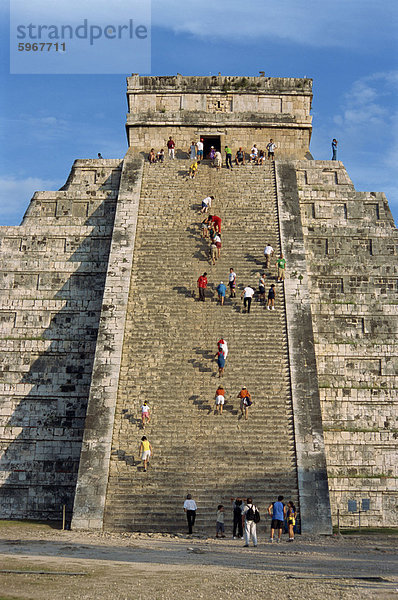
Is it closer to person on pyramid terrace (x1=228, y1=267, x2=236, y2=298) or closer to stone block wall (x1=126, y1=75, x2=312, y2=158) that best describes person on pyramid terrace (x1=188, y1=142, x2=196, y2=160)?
stone block wall (x1=126, y1=75, x2=312, y2=158)

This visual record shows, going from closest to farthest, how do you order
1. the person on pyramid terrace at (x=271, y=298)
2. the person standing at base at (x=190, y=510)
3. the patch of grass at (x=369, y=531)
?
the person standing at base at (x=190, y=510) < the patch of grass at (x=369, y=531) < the person on pyramid terrace at (x=271, y=298)

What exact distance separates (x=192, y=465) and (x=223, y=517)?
2.33 m

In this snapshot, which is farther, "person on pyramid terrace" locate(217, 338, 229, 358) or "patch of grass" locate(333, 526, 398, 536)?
"person on pyramid terrace" locate(217, 338, 229, 358)

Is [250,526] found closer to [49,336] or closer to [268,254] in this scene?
[268,254]

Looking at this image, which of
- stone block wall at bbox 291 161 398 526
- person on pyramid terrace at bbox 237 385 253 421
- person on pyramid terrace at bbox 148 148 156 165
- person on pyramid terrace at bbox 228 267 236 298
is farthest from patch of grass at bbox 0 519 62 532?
person on pyramid terrace at bbox 148 148 156 165

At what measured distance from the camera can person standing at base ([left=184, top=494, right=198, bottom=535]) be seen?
781 inches

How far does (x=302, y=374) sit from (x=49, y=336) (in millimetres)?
9375

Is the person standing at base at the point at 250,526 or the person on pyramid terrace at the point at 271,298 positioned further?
the person on pyramid terrace at the point at 271,298

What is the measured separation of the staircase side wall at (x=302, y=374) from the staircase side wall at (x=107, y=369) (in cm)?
537

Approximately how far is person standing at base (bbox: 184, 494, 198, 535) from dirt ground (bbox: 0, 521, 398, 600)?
0.35 meters

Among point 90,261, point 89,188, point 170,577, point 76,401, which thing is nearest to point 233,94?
point 89,188

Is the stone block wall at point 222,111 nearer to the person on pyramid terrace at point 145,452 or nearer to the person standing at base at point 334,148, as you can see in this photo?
the person standing at base at point 334,148

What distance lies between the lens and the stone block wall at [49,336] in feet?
Result: 86.3

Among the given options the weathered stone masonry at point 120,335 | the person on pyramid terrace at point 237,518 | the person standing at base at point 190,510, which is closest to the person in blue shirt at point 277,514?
the person on pyramid terrace at point 237,518
